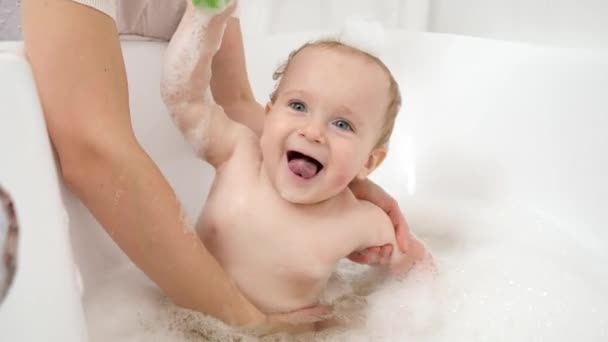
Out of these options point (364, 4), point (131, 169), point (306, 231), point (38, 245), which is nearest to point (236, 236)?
point (306, 231)

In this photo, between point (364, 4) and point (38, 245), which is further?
point (364, 4)

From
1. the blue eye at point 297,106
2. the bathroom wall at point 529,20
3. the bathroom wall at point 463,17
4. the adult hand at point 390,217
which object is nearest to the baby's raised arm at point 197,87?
the blue eye at point 297,106

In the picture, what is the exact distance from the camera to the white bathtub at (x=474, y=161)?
3.07ft

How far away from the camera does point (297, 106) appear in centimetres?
88

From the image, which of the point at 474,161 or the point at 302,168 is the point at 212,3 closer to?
the point at 302,168

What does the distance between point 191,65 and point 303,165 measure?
204mm

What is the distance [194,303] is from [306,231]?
0.60 feet

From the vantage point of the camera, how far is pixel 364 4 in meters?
1.63

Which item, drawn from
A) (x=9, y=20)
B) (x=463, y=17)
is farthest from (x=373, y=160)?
(x=463, y=17)

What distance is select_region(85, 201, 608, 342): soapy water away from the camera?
884mm

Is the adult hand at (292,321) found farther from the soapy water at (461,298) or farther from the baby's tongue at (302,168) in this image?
the baby's tongue at (302,168)

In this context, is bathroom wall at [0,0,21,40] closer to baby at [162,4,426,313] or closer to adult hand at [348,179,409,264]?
baby at [162,4,426,313]

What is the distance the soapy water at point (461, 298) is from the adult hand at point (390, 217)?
7 cm

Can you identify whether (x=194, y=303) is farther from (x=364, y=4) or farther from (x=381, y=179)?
(x=364, y=4)
